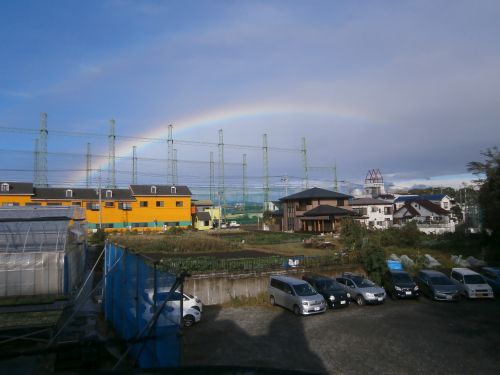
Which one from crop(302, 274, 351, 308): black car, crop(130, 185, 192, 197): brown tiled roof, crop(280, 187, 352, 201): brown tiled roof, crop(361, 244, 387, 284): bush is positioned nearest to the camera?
crop(302, 274, 351, 308): black car

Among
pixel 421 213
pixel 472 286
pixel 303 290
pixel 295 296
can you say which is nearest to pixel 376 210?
pixel 421 213

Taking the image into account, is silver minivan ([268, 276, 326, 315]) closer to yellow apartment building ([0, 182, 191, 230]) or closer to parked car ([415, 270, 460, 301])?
parked car ([415, 270, 460, 301])

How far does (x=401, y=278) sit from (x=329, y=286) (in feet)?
13.6

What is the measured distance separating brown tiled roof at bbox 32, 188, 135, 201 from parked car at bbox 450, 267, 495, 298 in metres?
49.0

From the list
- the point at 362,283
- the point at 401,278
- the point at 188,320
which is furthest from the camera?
the point at 401,278

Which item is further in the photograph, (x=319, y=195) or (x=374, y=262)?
(x=319, y=195)

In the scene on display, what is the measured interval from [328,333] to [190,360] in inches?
198

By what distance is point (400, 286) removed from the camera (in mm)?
18688

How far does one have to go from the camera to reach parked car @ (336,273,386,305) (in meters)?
17.6

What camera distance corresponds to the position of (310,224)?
191 ft

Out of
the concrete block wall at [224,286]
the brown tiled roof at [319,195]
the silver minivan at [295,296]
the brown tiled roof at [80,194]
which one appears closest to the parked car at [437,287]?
the silver minivan at [295,296]

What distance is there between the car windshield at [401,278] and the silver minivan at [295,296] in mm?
5155

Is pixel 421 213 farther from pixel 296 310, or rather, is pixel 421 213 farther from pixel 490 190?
pixel 296 310

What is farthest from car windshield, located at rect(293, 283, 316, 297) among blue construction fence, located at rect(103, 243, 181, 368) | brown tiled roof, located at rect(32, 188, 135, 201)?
brown tiled roof, located at rect(32, 188, 135, 201)
